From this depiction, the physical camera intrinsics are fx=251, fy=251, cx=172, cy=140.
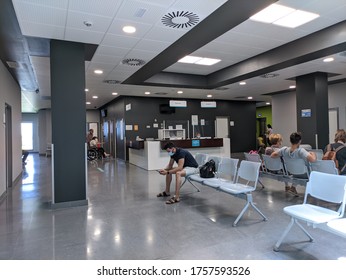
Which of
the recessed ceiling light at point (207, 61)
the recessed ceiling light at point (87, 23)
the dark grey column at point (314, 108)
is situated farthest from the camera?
the dark grey column at point (314, 108)

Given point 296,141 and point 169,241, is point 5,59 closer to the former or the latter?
point 169,241

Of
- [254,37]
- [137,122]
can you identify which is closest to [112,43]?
[254,37]

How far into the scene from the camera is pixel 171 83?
7801mm

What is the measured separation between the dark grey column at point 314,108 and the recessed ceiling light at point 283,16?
343 centimetres

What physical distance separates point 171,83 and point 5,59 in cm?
432

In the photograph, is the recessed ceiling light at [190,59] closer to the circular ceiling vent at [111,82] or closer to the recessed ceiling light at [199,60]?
the recessed ceiling light at [199,60]

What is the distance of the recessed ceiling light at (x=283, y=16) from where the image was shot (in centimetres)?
380

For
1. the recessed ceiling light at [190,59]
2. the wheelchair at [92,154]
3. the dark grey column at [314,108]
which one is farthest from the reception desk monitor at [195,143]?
the wheelchair at [92,154]

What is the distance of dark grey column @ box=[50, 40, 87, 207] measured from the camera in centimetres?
421

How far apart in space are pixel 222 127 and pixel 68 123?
954 cm

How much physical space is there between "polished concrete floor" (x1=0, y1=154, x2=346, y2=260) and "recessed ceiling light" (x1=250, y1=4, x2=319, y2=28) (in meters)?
3.04

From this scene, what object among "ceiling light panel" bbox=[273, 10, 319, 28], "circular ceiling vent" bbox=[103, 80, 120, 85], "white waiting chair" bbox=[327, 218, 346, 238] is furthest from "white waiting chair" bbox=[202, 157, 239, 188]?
"circular ceiling vent" bbox=[103, 80, 120, 85]

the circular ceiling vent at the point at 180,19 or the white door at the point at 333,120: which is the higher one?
the circular ceiling vent at the point at 180,19

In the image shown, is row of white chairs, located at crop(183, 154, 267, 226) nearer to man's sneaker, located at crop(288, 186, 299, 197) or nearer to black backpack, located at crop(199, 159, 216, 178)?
black backpack, located at crop(199, 159, 216, 178)
